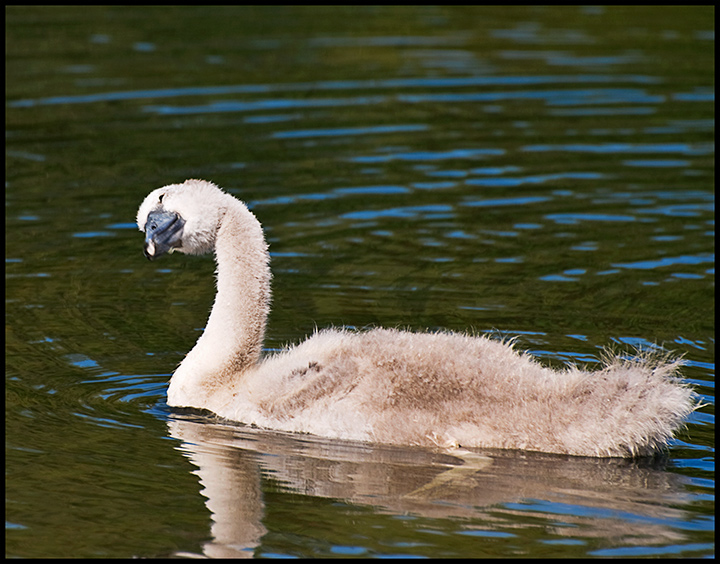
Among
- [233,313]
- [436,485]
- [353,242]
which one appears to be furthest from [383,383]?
[353,242]

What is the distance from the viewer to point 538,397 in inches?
277

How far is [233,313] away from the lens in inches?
311

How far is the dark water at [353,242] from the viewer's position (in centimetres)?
646

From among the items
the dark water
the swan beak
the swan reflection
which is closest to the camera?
the swan reflection

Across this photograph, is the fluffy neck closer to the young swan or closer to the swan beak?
the young swan

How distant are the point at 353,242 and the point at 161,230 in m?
3.84

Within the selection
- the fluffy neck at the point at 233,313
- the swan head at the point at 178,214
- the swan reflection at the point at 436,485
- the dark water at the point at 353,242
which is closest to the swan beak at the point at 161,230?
the swan head at the point at 178,214

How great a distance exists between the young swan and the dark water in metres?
0.16

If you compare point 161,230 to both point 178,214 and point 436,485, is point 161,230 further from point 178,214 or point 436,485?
point 436,485

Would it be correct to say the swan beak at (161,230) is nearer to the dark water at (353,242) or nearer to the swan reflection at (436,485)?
the dark water at (353,242)

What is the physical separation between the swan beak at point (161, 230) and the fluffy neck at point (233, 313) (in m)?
0.27

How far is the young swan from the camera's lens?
274 inches

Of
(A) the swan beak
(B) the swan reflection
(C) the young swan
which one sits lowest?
(B) the swan reflection

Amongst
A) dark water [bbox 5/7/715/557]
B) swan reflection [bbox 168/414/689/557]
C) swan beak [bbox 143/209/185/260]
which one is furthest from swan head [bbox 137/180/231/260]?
swan reflection [bbox 168/414/689/557]
